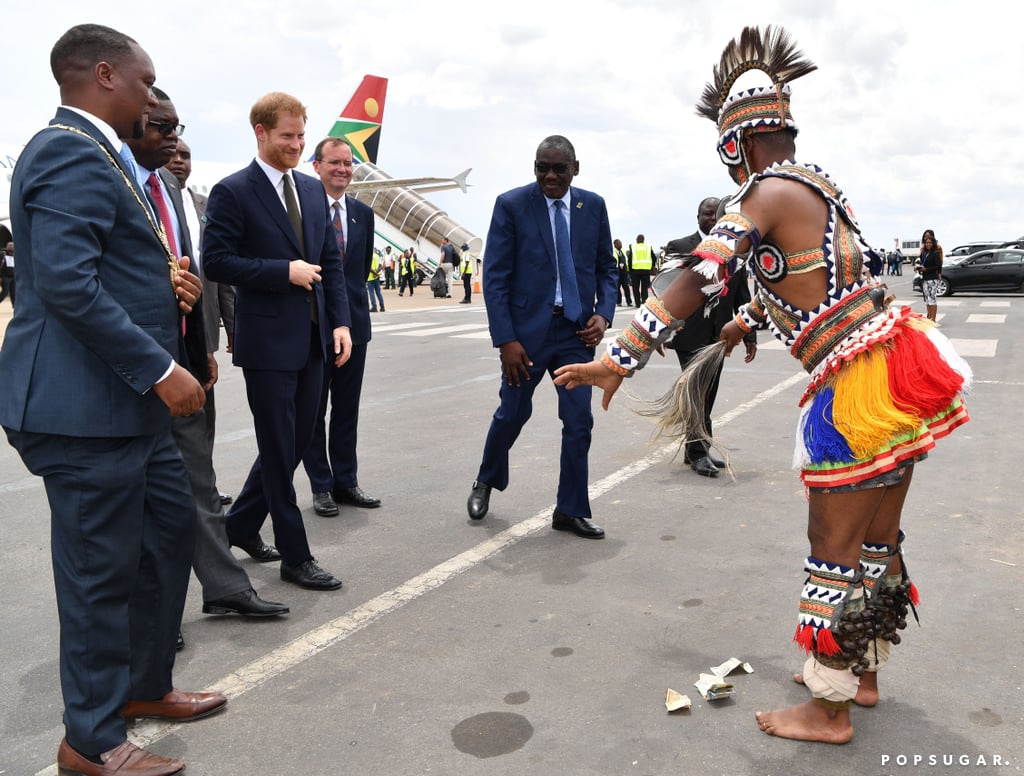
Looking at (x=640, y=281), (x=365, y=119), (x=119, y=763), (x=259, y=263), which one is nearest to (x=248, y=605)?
(x=119, y=763)

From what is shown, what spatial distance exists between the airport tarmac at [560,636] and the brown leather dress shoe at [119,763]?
0.09 metres

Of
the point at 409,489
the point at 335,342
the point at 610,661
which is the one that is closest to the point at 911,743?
the point at 610,661

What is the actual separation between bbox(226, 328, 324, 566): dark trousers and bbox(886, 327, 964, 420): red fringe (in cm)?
247

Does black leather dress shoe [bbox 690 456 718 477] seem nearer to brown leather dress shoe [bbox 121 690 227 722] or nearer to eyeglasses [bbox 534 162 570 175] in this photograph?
eyeglasses [bbox 534 162 570 175]

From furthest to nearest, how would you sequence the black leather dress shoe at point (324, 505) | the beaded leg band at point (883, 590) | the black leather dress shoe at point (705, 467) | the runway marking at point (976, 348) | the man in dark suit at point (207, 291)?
the runway marking at point (976, 348) → the black leather dress shoe at point (705, 467) → the black leather dress shoe at point (324, 505) → the man in dark suit at point (207, 291) → the beaded leg band at point (883, 590)

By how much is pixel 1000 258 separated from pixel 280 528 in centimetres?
2716

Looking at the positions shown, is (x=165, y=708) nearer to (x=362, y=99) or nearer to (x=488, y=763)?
(x=488, y=763)

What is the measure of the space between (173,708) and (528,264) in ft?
9.25

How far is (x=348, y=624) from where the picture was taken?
3.66 m

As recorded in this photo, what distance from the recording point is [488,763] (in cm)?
262

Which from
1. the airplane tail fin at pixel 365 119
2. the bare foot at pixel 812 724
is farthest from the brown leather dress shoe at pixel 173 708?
the airplane tail fin at pixel 365 119

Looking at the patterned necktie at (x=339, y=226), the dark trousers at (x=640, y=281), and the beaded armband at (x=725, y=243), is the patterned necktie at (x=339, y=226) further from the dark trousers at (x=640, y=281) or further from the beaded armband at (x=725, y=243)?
the dark trousers at (x=640, y=281)

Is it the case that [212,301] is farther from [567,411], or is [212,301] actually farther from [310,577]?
[567,411]

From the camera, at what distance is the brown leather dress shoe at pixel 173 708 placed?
2.88 m
